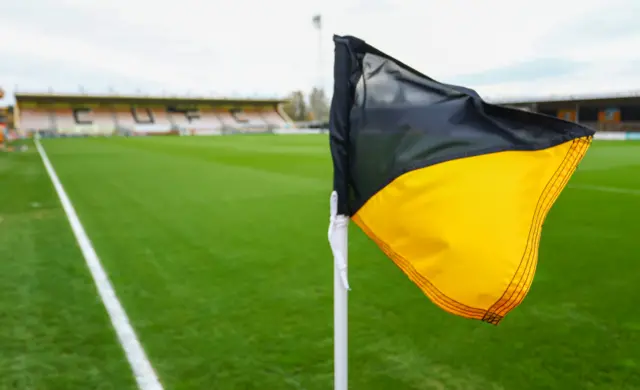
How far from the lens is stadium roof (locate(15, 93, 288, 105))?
203 feet

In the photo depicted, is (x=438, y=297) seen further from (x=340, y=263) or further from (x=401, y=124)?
(x=401, y=124)

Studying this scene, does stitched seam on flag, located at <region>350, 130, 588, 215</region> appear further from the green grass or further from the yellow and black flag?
the green grass

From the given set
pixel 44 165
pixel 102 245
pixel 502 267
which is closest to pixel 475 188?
pixel 502 267

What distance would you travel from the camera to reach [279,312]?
3865 millimetres

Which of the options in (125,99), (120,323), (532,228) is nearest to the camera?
(532,228)

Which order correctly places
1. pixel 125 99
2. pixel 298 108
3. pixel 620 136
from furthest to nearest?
1. pixel 298 108
2. pixel 125 99
3. pixel 620 136

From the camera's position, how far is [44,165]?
16.5 metres

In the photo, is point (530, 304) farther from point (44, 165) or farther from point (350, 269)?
→ point (44, 165)

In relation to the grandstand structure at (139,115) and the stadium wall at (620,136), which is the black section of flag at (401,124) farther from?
the grandstand structure at (139,115)

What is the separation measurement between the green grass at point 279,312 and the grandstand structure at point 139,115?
174ft

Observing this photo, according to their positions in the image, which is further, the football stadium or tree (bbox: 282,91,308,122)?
tree (bbox: 282,91,308,122)

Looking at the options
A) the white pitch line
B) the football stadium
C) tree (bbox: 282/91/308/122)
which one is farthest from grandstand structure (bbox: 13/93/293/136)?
the white pitch line

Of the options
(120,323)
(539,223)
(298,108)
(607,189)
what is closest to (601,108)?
(607,189)

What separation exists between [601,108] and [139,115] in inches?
2156
